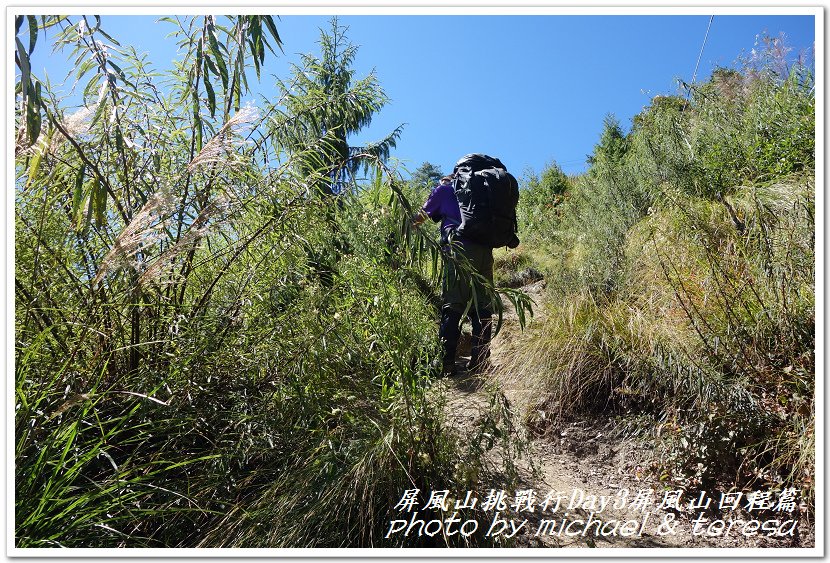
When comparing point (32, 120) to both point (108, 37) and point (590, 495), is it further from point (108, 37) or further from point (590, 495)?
point (590, 495)

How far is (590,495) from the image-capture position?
3.20 metres

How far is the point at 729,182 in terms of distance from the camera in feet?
17.3

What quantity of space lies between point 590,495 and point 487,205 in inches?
97.1

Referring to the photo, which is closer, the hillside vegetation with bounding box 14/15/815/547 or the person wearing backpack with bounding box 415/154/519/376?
the hillside vegetation with bounding box 14/15/815/547

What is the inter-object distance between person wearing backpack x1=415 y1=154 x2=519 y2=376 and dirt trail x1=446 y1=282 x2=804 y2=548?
87 centimetres

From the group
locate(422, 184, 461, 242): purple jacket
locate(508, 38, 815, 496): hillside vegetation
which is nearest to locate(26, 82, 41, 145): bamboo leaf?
locate(508, 38, 815, 496): hillside vegetation

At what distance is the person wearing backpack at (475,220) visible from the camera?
4723 mm

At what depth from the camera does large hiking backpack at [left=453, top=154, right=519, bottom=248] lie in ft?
15.4

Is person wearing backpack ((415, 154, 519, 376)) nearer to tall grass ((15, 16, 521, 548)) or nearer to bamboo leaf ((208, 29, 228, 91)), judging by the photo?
tall grass ((15, 16, 521, 548))

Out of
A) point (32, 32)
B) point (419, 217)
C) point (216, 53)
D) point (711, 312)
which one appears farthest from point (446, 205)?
point (32, 32)

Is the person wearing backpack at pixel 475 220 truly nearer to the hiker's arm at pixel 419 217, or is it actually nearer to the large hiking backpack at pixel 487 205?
the large hiking backpack at pixel 487 205

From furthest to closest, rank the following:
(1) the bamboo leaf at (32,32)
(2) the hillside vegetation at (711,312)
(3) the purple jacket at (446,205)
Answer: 1. (3) the purple jacket at (446,205)
2. (2) the hillside vegetation at (711,312)
3. (1) the bamboo leaf at (32,32)

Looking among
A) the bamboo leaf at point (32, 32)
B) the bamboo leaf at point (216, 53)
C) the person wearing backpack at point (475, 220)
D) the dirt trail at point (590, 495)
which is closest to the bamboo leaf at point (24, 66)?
the bamboo leaf at point (32, 32)
